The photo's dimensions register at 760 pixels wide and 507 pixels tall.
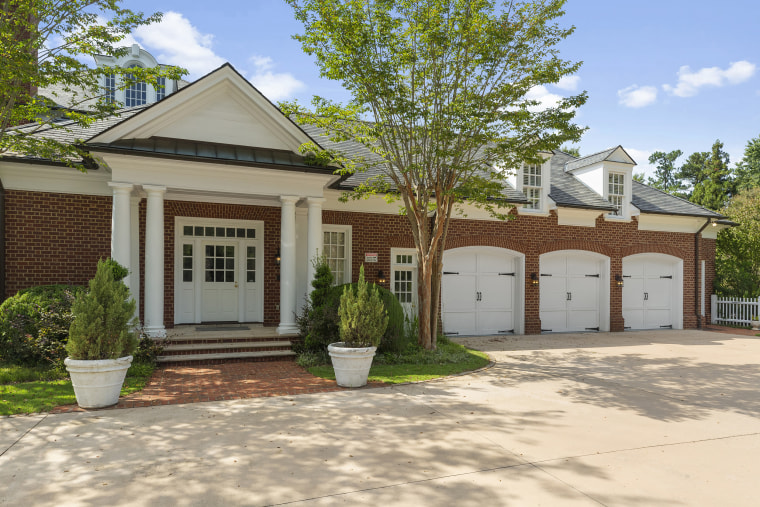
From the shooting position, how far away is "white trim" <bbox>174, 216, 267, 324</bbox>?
1134 cm

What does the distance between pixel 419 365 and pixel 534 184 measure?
8.20 m

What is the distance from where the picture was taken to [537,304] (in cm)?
1463

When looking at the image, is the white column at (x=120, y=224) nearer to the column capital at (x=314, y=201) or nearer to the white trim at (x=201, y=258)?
the white trim at (x=201, y=258)

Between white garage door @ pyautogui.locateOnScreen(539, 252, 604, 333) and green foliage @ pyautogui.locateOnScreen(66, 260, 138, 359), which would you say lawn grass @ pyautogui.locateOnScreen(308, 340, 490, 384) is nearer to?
green foliage @ pyautogui.locateOnScreen(66, 260, 138, 359)

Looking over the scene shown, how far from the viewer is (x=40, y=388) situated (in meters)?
6.92

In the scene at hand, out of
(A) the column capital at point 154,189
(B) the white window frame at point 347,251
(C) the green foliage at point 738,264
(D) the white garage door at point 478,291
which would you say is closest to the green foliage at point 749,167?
(C) the green foliage at point 738,264

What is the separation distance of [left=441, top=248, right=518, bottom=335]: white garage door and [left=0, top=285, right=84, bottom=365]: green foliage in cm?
904

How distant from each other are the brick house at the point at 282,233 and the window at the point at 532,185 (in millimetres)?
44

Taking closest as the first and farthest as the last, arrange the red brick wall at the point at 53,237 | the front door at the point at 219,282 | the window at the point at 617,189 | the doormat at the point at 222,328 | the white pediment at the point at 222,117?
the white pediment at the point at 222,117 < the red brick wall at the point at 53,237 < the doormat at the point at 222,328 < the front door at the point at 219,282 < the window at the point at 617,189

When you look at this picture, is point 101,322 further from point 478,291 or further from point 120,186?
point 478,291

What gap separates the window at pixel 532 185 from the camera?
14672mm

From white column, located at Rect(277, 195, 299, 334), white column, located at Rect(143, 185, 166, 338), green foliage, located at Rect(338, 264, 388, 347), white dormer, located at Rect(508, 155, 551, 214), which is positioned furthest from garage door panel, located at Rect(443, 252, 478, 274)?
white column, located at Rect(143, 185, 166, 338)

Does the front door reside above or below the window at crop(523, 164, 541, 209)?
below

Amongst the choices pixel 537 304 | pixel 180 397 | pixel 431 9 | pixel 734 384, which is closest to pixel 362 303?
pixel 180 397
